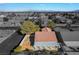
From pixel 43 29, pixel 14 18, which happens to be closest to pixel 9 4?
pixel 14 18

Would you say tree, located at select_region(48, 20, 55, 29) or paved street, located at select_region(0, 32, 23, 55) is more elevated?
tree, located at select_region(48, 20, 55, 29)

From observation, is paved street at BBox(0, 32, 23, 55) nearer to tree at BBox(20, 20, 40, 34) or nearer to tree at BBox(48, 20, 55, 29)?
tree at BBox(20, 20, 40, 34)

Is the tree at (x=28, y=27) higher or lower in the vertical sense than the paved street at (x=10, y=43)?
higher

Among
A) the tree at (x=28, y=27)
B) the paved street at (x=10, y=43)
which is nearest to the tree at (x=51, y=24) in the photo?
the tree at (x=28, y=27)

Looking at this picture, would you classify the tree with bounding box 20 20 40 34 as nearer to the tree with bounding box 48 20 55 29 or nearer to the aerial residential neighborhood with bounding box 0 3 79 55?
the aerial residential neighborhood with bounding box 0 3 79 55

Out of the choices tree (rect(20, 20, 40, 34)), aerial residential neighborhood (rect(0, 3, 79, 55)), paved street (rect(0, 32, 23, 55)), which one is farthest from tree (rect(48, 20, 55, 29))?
paved street (rect(0, 32, 23, 55))

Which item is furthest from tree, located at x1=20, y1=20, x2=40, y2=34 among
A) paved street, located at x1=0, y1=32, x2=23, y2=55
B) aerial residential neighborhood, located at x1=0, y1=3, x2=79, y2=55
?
paved street, located at x1=0, y1=32, x2=23, y2=55

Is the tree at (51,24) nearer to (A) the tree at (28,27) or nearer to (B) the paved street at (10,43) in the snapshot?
(A) the tree at (28,27)
